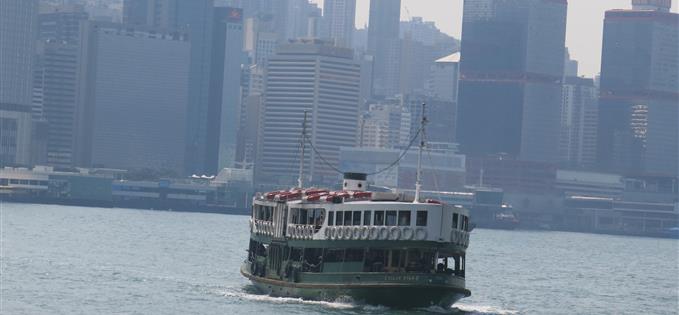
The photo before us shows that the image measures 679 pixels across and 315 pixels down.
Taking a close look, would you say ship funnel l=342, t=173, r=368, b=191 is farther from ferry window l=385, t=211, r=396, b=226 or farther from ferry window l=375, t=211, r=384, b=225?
ferry window l=385, t=211, r=396, b=226

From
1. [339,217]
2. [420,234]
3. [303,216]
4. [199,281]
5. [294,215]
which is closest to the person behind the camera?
[420,234]

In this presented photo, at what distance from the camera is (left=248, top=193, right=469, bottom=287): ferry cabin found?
2997 inches

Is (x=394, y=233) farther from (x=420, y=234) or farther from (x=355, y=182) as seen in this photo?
(x=355, y=182)

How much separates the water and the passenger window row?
11.4ft

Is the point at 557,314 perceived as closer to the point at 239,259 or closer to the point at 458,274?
the point at 458,274

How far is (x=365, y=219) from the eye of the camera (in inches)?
3049

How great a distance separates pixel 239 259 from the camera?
124 m

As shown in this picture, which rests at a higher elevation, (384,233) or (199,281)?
(384,233)

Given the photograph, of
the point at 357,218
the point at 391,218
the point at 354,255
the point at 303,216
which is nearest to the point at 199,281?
the point at 303,216

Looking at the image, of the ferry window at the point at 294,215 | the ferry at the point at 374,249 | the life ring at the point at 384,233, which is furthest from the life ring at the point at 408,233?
the ferry window at the point at 294,215

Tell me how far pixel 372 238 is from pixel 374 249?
1.87ft

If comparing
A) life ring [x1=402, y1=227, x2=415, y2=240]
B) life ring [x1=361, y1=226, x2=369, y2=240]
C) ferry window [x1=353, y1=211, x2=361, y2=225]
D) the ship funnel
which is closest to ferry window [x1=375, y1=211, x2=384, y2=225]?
life ring [x1=361, y1=226, x2=369, y2=240]

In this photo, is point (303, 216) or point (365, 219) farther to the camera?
point (303, 216)

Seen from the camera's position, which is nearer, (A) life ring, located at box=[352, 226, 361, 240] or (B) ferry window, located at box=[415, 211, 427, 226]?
(B) ferry window, located at box=[415, 211, 427, 226]
